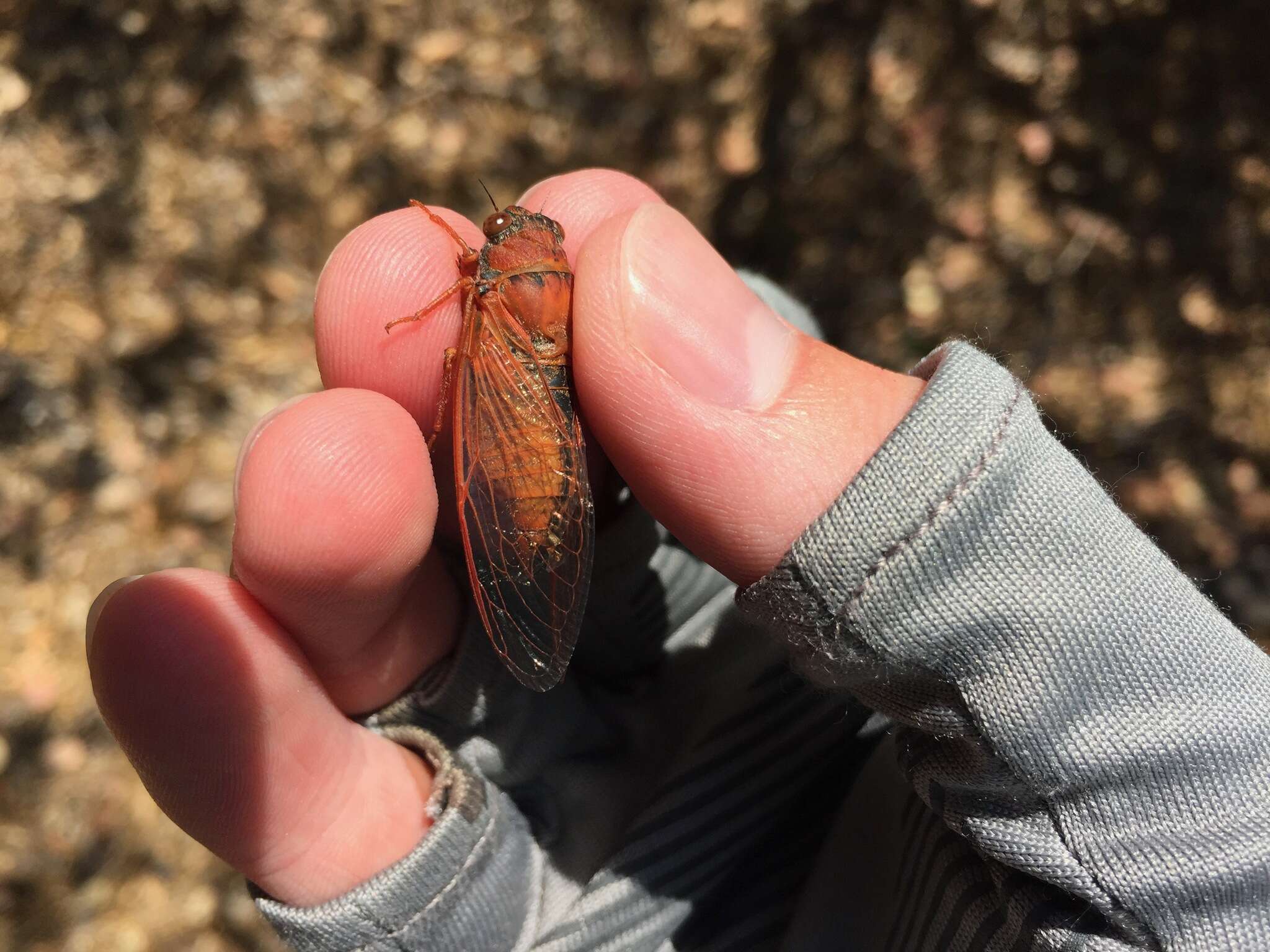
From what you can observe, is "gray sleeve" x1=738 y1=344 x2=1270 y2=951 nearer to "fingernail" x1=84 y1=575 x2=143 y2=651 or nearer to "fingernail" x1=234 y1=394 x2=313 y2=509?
"fingernail" x1=234 y1=394 x2=313 y2=509

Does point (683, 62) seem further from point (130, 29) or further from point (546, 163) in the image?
point (130, 29)

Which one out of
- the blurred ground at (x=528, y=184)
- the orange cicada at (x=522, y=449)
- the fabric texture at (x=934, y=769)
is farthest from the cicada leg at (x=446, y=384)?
the blurred ground at (x=528, y=184)

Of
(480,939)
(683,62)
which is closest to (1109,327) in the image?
(683,62)

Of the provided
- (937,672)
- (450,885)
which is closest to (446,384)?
(450,885)

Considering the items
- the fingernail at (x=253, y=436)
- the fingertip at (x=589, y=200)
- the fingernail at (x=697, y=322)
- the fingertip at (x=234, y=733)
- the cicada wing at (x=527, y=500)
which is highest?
the fingernail at (x=697, y=322)

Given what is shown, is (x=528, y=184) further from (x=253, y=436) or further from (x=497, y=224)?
(x=253, y=436)

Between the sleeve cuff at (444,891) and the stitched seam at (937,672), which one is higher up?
the stitched seam at (937,672)

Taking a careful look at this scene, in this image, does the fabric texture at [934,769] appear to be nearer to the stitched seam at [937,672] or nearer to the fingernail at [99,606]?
the stitched seam at [937,672]

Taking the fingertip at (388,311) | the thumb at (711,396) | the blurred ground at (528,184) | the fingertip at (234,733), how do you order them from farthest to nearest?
the blurred ground at (528,184) → the fingertip at (388,311) → the fingertip at (234,733) → the thumb at (711,396)
